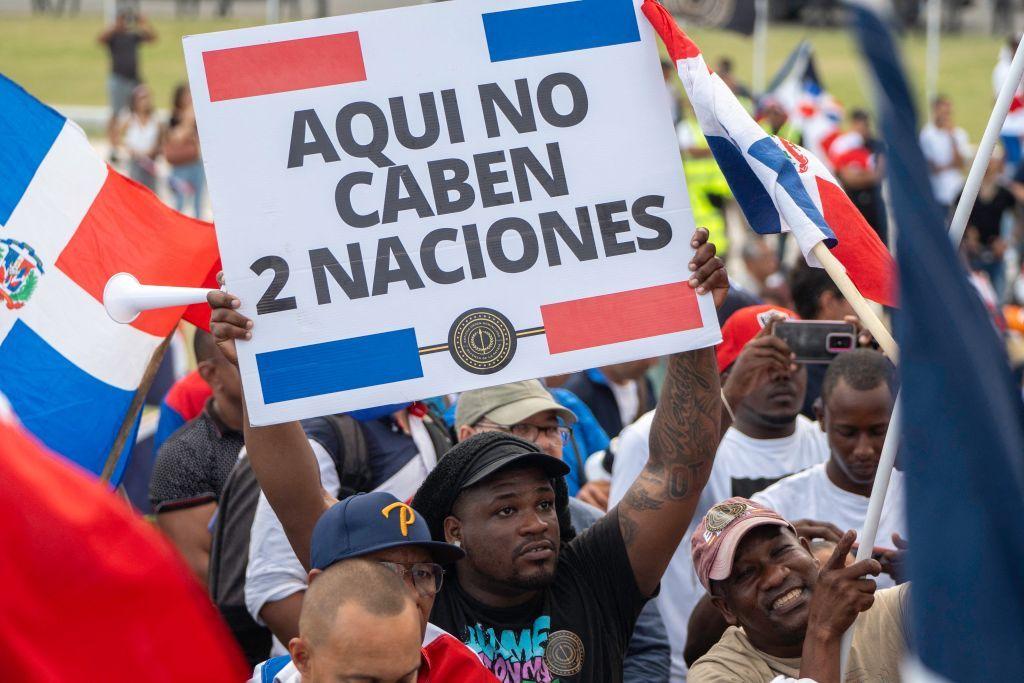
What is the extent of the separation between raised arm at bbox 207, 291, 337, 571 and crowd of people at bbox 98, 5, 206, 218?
12.4 meters

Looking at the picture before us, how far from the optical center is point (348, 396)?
11.4 ft

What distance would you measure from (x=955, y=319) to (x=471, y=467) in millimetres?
1744

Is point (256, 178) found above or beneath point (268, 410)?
above

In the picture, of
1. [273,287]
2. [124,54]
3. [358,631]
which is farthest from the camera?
[124,54]

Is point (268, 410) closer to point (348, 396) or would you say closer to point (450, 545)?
point (348, 396)

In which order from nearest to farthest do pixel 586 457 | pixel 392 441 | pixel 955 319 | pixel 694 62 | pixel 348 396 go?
pixel 955 319
pixel 348 396
pixel 694 62
pixel 392 441
pixel 586 457

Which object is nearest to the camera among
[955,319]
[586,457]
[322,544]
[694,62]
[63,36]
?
[955,319]

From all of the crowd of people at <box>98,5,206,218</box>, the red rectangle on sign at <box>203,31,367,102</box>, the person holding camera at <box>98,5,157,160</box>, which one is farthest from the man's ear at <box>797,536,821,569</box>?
the person holding camera at <box>98,5,157,160</box>

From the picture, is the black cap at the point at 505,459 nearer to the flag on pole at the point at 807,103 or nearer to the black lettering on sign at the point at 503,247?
the black lettering on sign at the point at 503,247

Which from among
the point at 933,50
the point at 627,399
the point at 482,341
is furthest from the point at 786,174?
the point at 933,50

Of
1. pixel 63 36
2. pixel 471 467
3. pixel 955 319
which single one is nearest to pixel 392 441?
pixel 471 467

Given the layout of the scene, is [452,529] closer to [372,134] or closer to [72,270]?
[372,134]

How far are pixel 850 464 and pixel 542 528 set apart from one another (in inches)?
53.1

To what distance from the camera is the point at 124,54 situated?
21766mm
